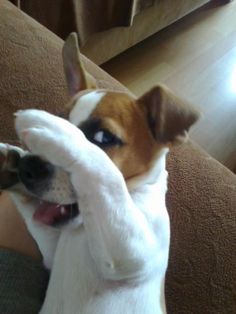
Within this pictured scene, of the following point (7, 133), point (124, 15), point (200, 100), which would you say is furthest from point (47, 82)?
point (200, 100)

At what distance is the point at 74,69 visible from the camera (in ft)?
3.47

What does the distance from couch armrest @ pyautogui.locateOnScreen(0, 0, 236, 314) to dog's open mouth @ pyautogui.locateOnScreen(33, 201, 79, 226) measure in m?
0.29

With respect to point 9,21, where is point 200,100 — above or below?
below

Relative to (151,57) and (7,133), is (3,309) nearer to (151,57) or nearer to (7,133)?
(7,133)

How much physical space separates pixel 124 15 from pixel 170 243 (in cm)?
120

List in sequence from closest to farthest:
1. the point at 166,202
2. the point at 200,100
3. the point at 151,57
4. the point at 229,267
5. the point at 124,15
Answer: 1. the point at 229,267
2. the point at 166,202
3. the point at 124,15
4. the point at 200,100
5. the point at 151,57

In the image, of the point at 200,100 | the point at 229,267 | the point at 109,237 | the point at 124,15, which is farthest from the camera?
the point at 200,100

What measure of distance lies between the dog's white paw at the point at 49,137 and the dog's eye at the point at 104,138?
0.13 metres

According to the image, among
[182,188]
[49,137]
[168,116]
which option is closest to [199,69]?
[182,188]

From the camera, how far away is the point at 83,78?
106cm

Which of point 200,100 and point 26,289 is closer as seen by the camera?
point 26,289

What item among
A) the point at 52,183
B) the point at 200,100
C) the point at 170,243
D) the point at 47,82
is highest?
the point at 52,183

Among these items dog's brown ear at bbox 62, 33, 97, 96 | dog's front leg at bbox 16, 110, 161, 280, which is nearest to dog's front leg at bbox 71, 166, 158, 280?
dog's front leg at bbox 16, 110, 161, 280

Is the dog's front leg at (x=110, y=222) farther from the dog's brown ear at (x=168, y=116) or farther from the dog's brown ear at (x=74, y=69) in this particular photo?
the dog's brown ear at (x=74, y=69)
